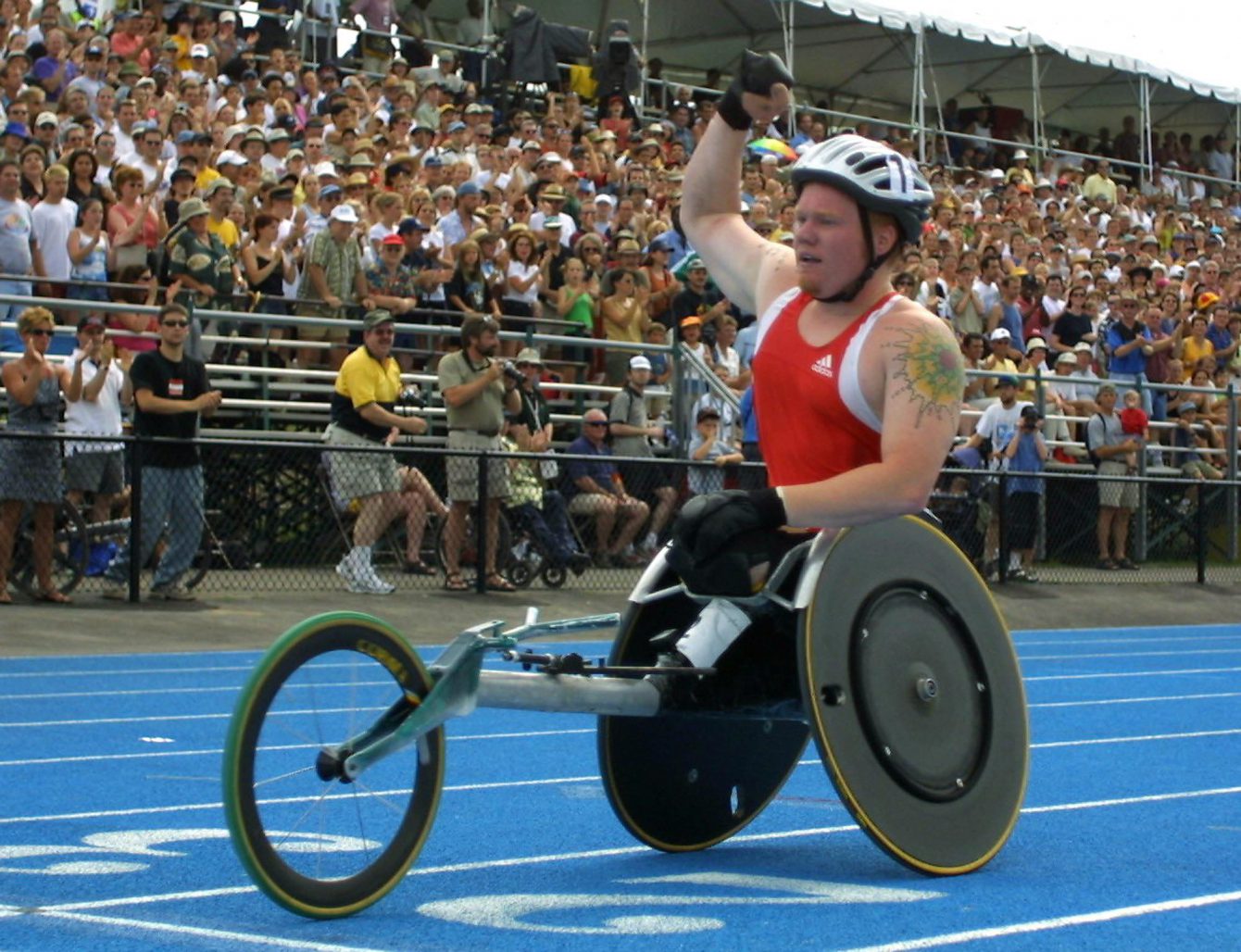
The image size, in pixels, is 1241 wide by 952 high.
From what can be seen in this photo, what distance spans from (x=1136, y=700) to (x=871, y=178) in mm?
7149

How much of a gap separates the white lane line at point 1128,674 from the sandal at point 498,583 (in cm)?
412

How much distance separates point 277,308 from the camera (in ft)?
54.7

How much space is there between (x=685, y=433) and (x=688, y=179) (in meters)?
11.5

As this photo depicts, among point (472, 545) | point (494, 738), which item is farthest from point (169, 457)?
point (494, 738)

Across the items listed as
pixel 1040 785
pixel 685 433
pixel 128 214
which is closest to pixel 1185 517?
pixel 685 433

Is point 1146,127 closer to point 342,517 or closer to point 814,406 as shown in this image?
point 342,517

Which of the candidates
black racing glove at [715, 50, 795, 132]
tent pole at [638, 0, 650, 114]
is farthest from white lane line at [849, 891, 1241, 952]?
tent pole at [638, 0, 650, 114]

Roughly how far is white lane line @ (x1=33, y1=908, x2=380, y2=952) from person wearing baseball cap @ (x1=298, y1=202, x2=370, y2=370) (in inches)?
465

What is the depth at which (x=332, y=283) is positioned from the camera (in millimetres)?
16750

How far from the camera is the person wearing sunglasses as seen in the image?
1297 centimetres

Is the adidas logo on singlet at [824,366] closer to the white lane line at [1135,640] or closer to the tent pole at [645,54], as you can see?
the white lane line at [1135,640]

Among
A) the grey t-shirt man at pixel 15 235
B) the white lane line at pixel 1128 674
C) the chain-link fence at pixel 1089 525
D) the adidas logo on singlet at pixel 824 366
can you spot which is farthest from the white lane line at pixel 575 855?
the chain-link fence at pixel 1089 525

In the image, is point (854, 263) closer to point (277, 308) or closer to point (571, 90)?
point (277, 308)

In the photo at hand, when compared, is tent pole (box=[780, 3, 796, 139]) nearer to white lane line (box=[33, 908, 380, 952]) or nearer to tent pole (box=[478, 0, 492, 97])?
tent pole (box=[478, 0, 492, 97])
